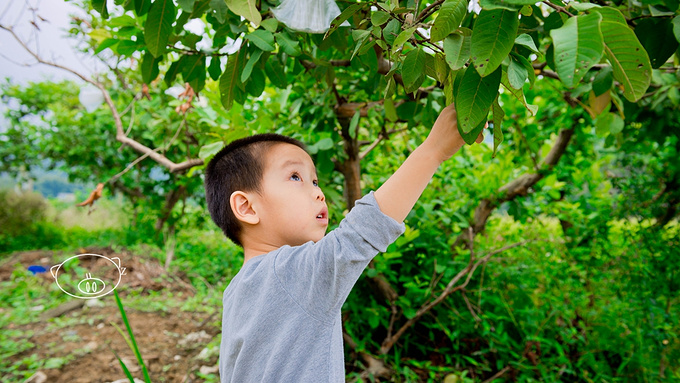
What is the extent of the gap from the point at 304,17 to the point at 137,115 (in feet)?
11.9

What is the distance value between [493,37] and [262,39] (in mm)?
589

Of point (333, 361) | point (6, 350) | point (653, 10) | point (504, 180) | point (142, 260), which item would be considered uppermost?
point (653, 10)

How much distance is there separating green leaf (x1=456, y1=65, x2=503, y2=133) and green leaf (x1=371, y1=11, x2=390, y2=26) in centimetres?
15

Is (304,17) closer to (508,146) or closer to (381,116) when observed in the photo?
(381,116)

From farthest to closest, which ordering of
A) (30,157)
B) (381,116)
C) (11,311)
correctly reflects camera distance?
(30,157) < (11,311) < (381,116)

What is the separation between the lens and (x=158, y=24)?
3.21 ft

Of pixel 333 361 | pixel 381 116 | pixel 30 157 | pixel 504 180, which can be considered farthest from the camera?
pixel 30 157

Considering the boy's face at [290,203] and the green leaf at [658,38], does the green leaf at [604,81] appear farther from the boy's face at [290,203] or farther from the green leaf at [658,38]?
the boy's face at [290,203]

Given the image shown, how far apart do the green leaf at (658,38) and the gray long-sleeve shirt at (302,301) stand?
62cm

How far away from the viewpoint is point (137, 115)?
393cm

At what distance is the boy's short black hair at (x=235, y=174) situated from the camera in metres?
0.91

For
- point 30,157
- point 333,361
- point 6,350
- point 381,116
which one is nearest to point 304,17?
point 333,361

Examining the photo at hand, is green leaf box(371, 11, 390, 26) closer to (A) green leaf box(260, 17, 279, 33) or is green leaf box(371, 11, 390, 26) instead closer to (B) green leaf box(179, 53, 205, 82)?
(A) green leaf box(260, 17, 279, 33)

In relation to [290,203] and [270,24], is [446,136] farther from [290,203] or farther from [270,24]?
[270,24]
